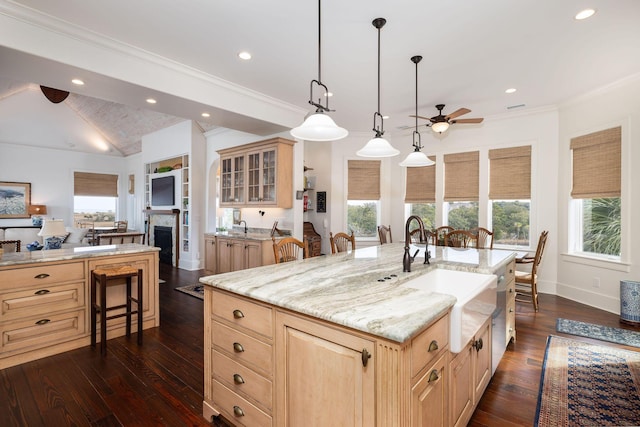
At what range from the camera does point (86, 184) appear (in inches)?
363

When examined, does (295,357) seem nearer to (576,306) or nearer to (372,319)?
(372,319)

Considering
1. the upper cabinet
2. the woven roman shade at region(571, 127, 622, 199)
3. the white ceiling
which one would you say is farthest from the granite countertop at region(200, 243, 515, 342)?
the woven roman shade at region(571, 127, 622, 199)

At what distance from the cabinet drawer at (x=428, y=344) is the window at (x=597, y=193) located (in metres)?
4.27

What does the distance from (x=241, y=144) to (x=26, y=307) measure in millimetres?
4257

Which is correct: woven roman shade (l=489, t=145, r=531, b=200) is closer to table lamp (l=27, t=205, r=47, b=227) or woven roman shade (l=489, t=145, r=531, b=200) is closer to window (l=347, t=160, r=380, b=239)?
window (l=347, t=160, r=380, b=239)

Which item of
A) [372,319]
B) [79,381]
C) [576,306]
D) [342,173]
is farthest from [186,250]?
[576,306]

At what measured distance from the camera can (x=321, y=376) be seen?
4.32 feet

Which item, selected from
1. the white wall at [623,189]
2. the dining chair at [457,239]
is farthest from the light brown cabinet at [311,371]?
the white wall at [623,189]

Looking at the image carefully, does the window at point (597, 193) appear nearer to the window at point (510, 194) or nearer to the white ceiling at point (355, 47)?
the window at point (510, 194)

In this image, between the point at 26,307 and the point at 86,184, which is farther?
the point at 86,184

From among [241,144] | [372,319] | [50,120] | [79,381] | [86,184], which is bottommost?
[79,381]

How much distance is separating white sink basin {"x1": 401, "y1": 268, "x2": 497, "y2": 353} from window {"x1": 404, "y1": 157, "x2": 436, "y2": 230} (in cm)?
397

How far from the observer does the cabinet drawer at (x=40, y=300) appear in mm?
2527

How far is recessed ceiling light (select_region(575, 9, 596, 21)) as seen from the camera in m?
2.48
